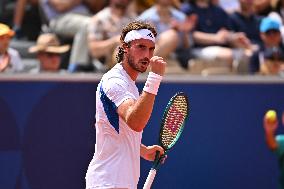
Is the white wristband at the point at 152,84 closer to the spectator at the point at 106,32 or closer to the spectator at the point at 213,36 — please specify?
the spectator at the point at 106,32

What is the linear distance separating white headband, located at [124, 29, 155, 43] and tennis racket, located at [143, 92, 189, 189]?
1.79 ft

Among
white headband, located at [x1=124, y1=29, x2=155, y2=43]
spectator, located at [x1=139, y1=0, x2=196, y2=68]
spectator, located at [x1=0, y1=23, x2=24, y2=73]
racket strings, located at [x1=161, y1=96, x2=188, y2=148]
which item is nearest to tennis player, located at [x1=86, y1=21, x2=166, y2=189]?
white headband, located at [x1=124, y1=29, x2=155, y2=43]

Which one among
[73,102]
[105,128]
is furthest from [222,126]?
[105,128]

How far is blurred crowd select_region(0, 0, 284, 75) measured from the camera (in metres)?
8.73

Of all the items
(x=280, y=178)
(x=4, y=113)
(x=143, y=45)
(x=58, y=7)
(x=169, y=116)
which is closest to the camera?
(x=143, y=45)

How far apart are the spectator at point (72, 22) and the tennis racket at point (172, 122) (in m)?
3.64

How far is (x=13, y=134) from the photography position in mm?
7031

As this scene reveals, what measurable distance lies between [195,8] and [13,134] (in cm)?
344

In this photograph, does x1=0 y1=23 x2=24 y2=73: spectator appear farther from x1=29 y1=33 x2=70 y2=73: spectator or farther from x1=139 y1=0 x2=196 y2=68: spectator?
x1=139 y1=0 x2=196 y2=68: spectator

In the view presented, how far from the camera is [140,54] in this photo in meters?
4.73

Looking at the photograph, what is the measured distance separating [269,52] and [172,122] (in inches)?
165

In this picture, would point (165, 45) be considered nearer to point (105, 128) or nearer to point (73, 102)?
point (73, 102)

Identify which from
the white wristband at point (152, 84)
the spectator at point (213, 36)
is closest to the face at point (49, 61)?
the spectator at point (213, 36)

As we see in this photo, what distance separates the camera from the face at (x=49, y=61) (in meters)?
8.45
